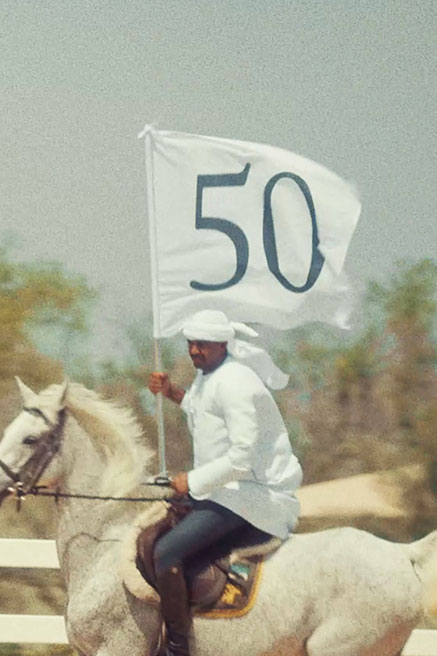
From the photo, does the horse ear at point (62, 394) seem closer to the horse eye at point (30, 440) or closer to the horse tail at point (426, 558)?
the horse eye at point (30, 440)

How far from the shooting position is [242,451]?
601 cm

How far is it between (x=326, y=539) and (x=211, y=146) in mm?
1839

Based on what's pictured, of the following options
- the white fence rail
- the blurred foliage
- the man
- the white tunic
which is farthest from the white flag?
the blurred foliage

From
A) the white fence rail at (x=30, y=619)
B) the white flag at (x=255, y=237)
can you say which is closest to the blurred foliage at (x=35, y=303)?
the white fence rail at (x=30, y=619)

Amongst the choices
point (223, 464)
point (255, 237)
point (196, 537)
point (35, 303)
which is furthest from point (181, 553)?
point (35, 303)

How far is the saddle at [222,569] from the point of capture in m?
6.14

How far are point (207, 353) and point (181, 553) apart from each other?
0.83 meters

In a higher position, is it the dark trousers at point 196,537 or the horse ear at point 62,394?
the horse ear at point 62,394

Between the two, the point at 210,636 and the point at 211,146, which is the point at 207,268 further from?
the point at 210,636

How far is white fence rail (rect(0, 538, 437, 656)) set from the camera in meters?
8.29

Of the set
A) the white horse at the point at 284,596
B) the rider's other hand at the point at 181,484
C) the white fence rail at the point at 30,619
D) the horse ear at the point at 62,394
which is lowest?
the white fence rail at the point at 30,619

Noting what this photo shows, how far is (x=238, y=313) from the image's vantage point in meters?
6.71

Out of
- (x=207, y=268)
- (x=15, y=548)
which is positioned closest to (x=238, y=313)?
(x=207, y=268)

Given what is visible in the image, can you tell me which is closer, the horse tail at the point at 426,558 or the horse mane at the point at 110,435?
the horse tail at the point at 426,558
